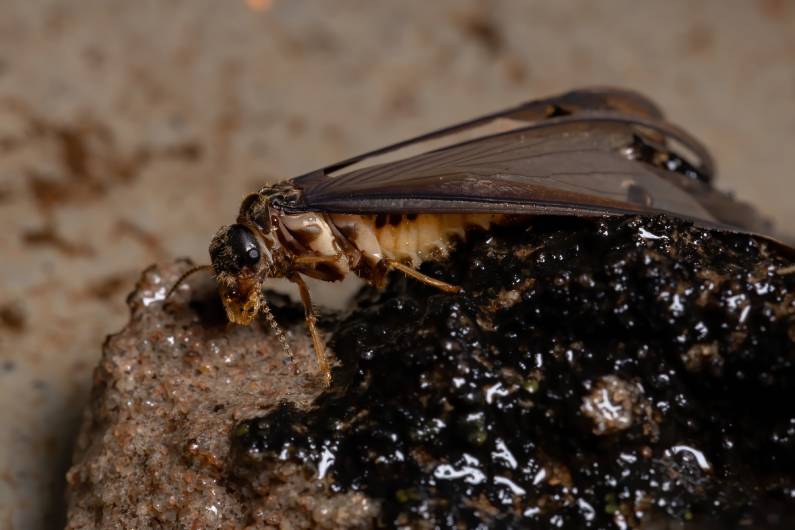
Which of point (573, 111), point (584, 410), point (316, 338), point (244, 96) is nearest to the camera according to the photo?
point (584, 410)

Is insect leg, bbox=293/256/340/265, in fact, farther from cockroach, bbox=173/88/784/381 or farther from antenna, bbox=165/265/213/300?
antenna, bbox=165/265/213/300

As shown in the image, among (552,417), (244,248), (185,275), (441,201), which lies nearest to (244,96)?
Answer: (185,275)

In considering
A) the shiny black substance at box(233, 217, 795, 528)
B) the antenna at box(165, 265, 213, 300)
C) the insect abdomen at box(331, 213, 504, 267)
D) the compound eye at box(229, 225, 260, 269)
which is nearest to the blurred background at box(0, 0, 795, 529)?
the antenna at box(165, 265, 213, 300)

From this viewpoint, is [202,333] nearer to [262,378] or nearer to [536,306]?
[262,378]

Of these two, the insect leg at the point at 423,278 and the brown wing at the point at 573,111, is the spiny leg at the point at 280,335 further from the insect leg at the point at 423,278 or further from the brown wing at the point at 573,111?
the brown wing at the point at 573,111

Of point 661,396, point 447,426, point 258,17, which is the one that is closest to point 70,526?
point 447,426

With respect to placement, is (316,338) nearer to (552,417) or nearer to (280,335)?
(280,335)

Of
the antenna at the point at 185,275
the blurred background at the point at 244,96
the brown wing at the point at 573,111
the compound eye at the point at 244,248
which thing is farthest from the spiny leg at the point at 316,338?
the blurred background at the point at 244,96
